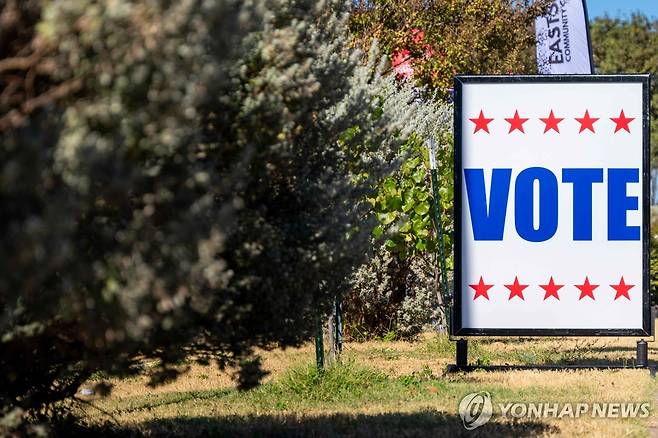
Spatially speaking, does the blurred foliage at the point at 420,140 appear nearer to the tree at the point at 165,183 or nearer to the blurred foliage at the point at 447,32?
the blurred foliage at the point at 447,32

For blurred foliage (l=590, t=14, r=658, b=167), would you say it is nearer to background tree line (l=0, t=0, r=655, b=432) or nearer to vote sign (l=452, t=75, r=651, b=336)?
vote sign (l=452, t=75, r=651, b=336)

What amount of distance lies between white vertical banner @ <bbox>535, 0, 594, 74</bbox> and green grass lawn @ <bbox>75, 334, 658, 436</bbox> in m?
13.5

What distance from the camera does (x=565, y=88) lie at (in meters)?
10.8

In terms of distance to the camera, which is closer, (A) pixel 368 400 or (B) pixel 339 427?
(B) pixel 339 427

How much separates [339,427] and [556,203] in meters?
4.04

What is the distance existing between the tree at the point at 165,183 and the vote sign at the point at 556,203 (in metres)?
4.34

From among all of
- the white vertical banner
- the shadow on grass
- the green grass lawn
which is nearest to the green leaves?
the green grass lawn

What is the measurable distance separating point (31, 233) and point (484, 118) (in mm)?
8284

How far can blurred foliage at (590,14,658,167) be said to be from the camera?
5884cm

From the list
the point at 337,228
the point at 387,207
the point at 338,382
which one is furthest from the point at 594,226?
the point at 337,228

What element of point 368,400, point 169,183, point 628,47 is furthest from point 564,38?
point 628,47

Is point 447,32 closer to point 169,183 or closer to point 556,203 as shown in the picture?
point 556,203

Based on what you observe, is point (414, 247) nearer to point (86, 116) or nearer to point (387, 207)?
point (387, 207)

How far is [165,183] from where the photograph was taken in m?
4.07
